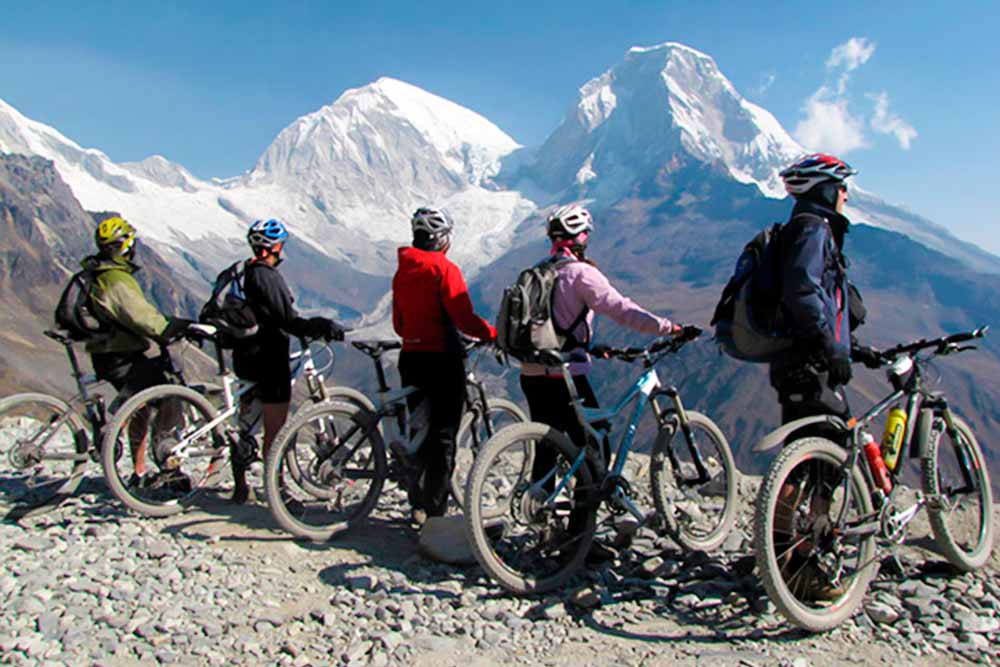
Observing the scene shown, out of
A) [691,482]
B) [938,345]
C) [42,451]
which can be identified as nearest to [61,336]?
[42,451]

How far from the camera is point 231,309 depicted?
8.22 meters

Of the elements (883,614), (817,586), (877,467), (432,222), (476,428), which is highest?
(432,222)

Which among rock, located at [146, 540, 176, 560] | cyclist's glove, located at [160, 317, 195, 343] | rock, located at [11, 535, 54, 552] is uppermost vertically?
cyclist's glove, located at [160, 317, 195, 343]

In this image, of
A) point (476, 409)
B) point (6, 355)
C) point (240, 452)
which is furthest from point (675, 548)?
point (6, 355)

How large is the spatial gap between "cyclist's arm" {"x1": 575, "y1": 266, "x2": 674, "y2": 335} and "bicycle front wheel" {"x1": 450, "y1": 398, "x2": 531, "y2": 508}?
211cm

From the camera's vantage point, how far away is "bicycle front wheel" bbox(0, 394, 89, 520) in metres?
8.41

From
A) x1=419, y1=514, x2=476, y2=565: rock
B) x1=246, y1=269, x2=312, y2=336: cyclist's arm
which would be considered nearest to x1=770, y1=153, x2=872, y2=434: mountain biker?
x1=419, y1=514, x2=476, y2=565: rock

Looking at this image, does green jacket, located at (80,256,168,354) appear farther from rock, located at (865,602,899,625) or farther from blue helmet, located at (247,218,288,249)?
rock, located at (865,602,899,625)

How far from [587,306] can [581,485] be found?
154 cm

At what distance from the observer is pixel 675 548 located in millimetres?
7426

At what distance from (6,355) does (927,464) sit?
210 m

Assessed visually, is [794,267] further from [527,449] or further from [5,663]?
[5,663]

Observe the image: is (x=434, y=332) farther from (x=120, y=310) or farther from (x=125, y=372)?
(x=125, y=372)

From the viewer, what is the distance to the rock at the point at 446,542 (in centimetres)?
704
